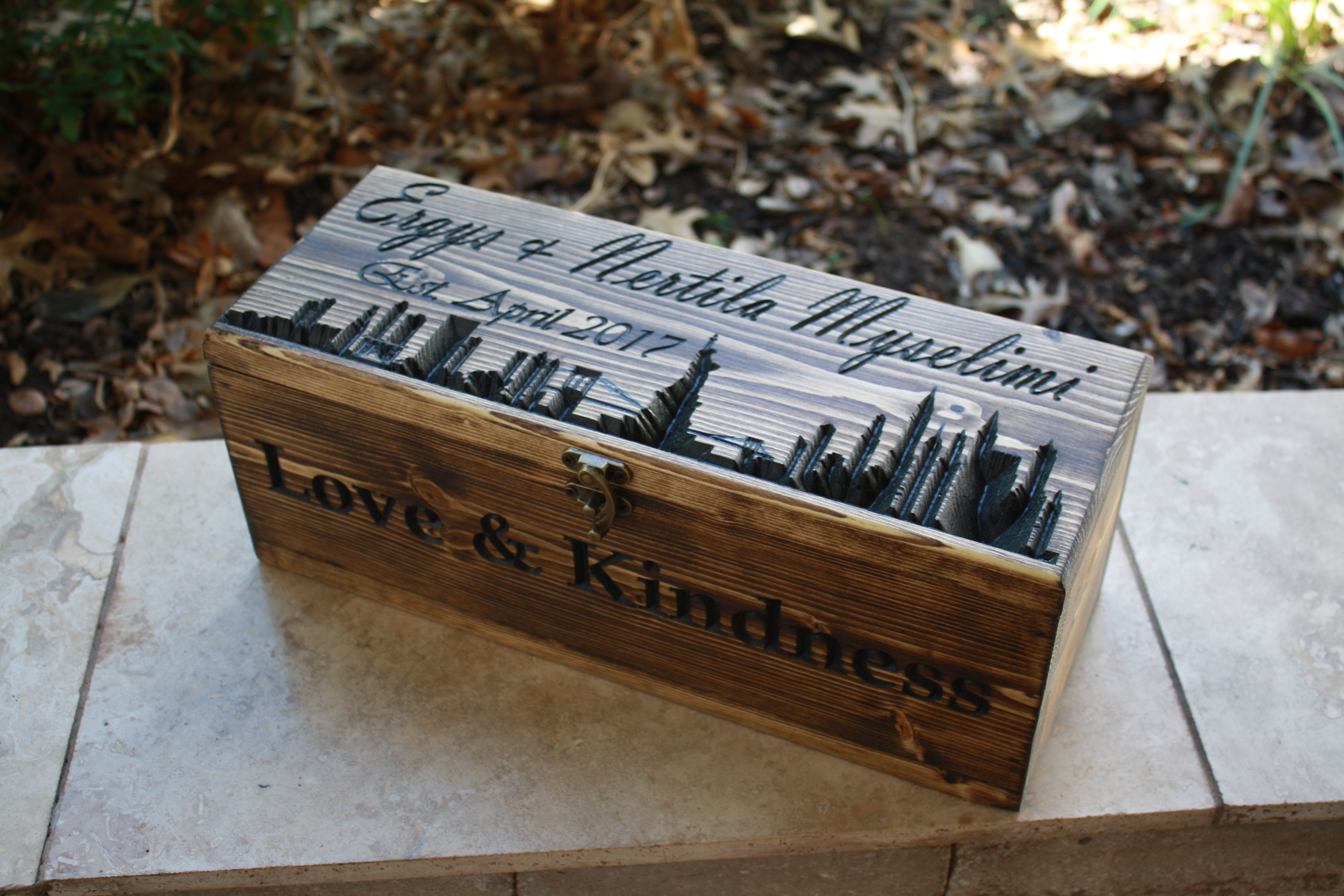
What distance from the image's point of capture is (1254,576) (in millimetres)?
1968

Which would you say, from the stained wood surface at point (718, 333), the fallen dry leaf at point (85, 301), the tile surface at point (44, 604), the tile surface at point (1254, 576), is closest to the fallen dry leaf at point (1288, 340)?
the tile surface at point (1254, 576)

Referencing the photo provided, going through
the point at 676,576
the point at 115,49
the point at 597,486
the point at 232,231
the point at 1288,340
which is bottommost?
the point at 1288,340

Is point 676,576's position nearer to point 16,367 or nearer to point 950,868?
point 950,868

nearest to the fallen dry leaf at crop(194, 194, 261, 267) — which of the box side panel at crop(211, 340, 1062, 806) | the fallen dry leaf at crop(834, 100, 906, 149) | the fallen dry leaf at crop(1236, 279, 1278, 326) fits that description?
the box side panel at crop(211, 340, 1062, 806)

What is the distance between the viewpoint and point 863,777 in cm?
166

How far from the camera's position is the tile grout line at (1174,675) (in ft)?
5.40

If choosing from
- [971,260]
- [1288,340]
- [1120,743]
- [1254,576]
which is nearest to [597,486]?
[1120,743]

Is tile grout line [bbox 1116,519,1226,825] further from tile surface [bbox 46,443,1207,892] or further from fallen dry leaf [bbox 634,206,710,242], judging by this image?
fallen dry leaf [bbox 634,206,710,242]

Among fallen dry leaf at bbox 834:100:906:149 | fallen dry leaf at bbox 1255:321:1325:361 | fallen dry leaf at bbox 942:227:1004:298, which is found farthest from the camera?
fallen dry leaf at bbox 834:100:906:149

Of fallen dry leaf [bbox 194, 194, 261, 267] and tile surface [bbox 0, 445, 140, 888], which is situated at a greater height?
fallen dry leaf [bbox 194, 194, 261, 267]

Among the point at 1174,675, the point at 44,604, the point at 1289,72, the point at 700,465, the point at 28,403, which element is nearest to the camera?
the point at 700,465

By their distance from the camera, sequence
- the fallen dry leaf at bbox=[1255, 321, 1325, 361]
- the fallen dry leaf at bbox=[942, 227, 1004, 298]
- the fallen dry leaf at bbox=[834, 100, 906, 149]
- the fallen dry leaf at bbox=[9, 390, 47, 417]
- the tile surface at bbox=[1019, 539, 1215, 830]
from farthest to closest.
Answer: the fallen dry leaf at bbox=[834, 100, 906, 149] → the fallen dry leaf at bbox=[942, 227, 1004, 298] → the fallen dry leaf at bbox=[1255, 321, 1325, 361] → the fallen dry leaf at bbox=[9, 390, 47, 417] → the tile surface at bbox=[1019, 539, 1215, 830]

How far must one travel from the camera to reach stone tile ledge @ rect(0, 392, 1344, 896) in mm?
1599

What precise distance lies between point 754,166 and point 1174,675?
191cm
